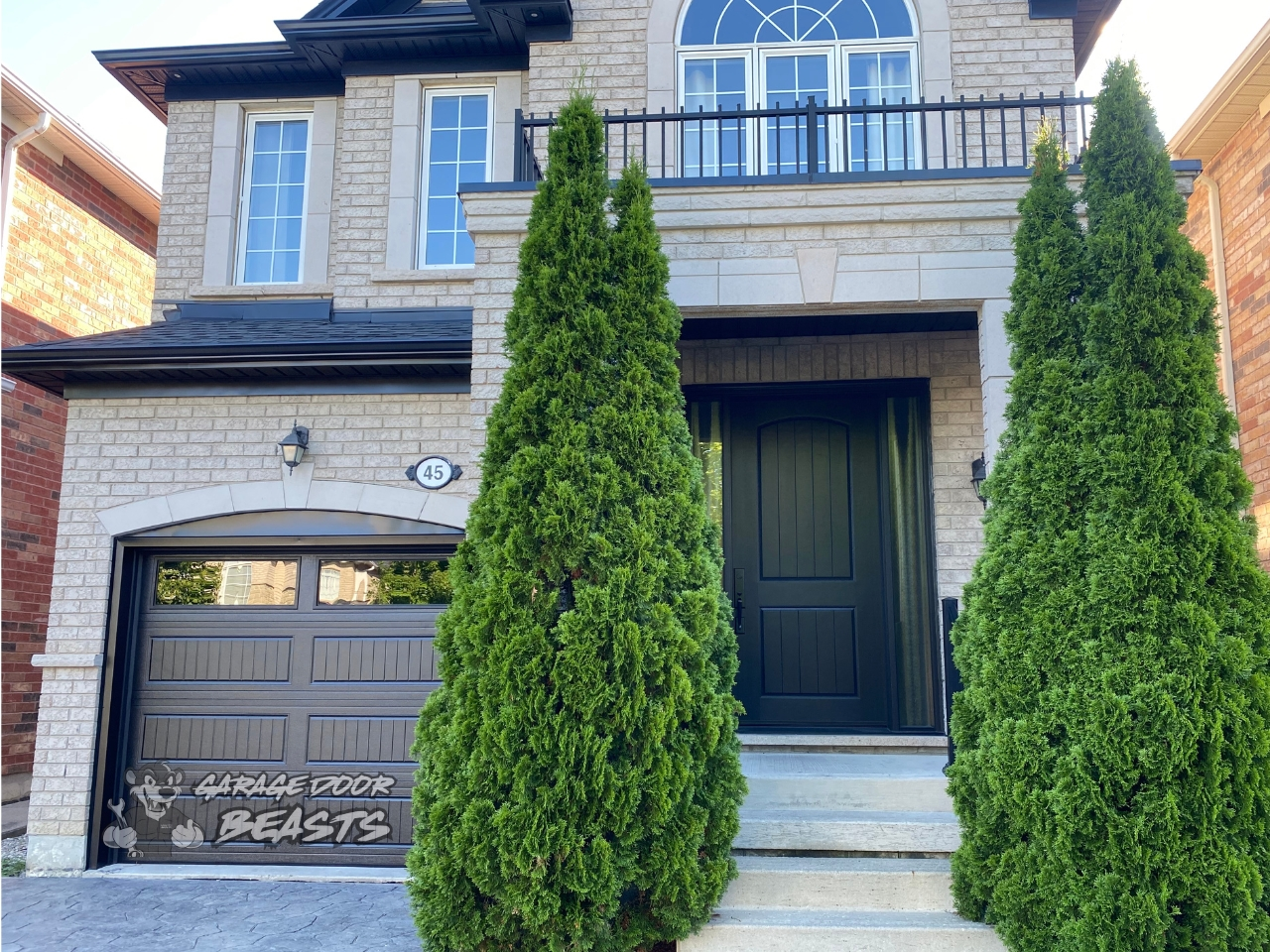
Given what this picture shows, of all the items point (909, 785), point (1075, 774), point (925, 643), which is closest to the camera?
point (1075, 774)

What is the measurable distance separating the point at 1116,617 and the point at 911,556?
2512mm

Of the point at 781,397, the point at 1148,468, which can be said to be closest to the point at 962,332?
the point at 781,397

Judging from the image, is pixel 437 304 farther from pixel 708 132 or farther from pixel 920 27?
pixel 920 27

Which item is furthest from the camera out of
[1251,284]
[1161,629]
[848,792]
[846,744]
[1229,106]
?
[1251,284]

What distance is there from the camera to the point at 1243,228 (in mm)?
7000

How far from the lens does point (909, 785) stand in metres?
4.61

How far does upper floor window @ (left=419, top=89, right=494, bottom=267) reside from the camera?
22.0ft

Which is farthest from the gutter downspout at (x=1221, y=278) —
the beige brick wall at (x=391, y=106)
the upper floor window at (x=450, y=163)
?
the upper floor window at (x=450, y=163)

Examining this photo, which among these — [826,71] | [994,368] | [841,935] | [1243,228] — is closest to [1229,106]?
[1243,228]

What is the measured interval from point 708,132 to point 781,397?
1762mm

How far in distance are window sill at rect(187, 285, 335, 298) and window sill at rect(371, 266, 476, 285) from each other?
0.41m

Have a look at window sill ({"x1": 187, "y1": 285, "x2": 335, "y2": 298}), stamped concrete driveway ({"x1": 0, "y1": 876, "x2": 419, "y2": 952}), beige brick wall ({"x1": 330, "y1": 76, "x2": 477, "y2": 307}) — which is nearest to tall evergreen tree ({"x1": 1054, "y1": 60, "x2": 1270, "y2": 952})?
stamped concrete driveway ({"x1": 0, "y1": 876, "x2": 419, "y2": 952})

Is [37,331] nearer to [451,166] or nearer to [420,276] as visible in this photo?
[420,276]

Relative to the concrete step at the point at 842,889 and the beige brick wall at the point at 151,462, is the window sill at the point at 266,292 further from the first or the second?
the concrete step at the point at 842,889
